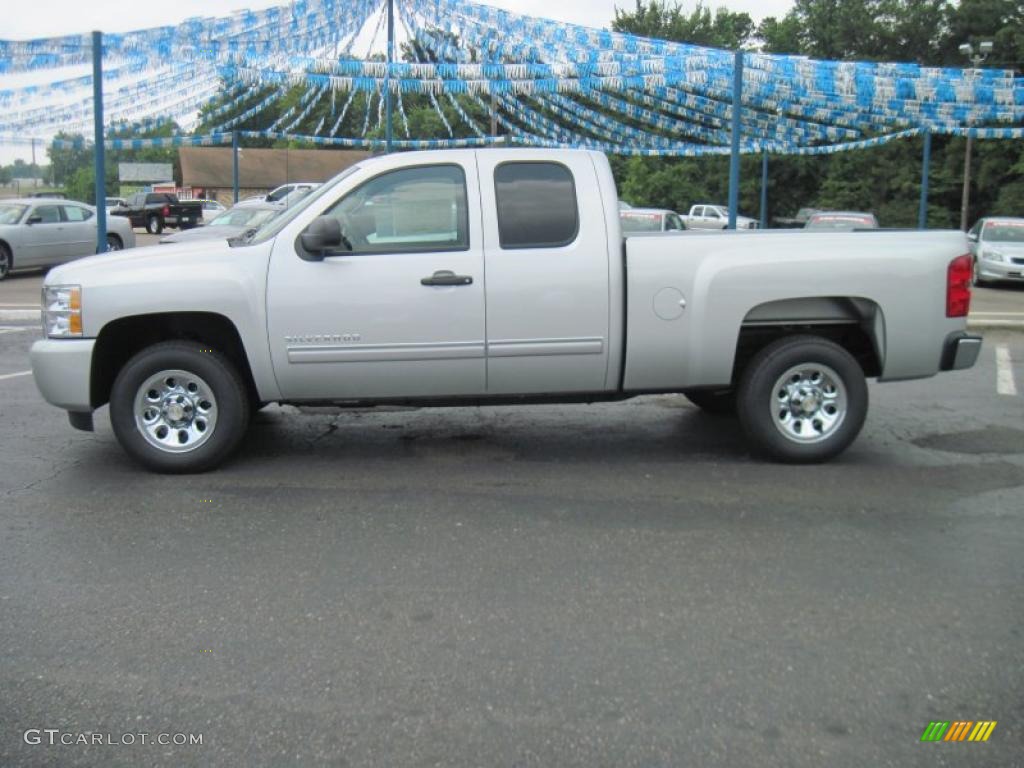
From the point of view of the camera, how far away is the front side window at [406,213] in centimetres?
629

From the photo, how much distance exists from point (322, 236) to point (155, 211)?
142 ft

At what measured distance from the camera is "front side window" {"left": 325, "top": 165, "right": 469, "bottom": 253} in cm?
629

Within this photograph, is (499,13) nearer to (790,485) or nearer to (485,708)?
(790,485)

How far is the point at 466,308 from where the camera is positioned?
620 cm

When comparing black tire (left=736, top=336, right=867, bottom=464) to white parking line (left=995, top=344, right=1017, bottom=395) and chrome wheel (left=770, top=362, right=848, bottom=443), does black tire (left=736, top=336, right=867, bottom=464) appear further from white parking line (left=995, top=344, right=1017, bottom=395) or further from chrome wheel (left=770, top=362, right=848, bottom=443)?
white parking line (left=995, top=344, right=1017, bottom=395)

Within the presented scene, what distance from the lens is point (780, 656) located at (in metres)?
3.86

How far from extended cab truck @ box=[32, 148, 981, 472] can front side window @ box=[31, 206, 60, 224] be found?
15.9 meters

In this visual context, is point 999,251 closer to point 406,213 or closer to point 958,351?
point 958,351

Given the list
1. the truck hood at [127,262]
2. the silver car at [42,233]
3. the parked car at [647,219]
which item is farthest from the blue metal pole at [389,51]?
the truck hood at [127,262]

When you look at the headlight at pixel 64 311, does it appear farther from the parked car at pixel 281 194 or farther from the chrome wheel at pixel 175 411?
the parked car at pixel 281 194

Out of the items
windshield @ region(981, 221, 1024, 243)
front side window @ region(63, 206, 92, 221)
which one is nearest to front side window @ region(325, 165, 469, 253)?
front side window @ region(63, 206, 92, 221)

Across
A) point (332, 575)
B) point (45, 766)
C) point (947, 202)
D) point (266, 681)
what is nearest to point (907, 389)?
point (332, 575)

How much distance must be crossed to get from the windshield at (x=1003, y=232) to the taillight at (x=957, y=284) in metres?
16.8

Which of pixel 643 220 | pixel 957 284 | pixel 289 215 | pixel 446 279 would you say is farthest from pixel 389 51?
pixel 957 284
